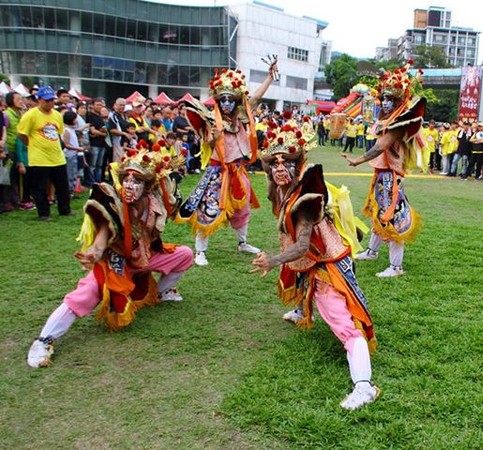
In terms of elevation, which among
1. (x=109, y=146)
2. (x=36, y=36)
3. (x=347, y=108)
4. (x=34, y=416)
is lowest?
(x=34, y=416)

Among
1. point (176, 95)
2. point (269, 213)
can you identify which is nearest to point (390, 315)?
point (269, 213)

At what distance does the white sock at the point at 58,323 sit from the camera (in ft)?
12.2

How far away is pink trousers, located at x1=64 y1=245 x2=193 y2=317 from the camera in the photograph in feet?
12.3

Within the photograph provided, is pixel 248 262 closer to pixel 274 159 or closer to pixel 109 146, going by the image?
pixel 274 159

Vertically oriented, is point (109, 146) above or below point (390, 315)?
above

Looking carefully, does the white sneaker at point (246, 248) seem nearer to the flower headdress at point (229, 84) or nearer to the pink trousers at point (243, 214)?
the pink trousers at point (243, 214)

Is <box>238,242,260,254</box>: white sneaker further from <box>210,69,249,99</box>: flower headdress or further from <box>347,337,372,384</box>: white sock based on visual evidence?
<box>347,337,372,384</box>: white sock

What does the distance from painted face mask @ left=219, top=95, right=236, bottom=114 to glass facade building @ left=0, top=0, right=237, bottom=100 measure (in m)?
40.1

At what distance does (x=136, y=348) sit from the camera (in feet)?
12.7

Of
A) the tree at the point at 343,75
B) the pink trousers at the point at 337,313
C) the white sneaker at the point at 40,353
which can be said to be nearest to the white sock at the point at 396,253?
the pink trousers at the point at 337,313

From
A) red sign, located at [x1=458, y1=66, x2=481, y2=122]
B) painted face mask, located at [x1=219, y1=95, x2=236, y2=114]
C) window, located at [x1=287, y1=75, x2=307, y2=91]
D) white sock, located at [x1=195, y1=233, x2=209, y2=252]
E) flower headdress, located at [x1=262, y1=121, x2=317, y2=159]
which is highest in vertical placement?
window, located at [x1=287, y1=75, x2=307, y2=91]

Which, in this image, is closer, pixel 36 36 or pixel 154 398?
pixel 154 398

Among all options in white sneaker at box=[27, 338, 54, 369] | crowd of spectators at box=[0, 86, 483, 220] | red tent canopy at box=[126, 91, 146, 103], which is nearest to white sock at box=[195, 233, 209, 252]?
crowd of spectators at box=[0, 86, 483, 220]

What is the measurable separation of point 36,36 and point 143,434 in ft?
160
